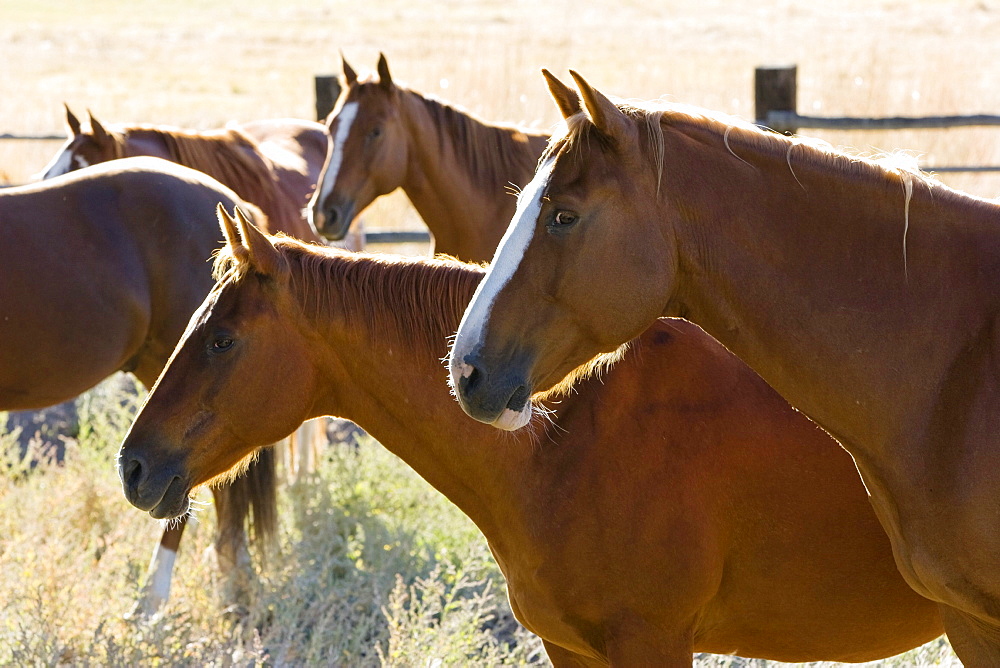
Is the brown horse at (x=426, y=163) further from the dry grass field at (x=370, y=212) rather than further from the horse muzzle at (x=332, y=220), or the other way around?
the dry grass field at (x=370, y=212)

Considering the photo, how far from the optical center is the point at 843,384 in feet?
6.40

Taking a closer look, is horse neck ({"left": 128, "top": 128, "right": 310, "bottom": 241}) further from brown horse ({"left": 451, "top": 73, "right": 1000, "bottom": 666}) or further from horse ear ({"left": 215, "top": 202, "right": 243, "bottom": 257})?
brown horse ({"left": 451, "top": 73, "right": 1000, "bottom": 666})

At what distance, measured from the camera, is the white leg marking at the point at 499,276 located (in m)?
1.89

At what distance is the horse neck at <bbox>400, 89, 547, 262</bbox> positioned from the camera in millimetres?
5629

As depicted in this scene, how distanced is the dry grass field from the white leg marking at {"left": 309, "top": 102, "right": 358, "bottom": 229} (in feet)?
4.51

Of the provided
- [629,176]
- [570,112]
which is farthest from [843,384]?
[570,112]

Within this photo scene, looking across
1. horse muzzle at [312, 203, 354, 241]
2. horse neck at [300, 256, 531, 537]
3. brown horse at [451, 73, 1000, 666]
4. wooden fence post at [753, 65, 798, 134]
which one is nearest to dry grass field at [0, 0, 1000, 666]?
horse neck at [300, 256, 531, 537]

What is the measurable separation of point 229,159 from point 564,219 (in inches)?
162

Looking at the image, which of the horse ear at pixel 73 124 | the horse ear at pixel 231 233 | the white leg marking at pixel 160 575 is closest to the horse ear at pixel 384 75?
the horse ear at pixel 73 124

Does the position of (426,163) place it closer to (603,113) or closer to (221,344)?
(221,344)

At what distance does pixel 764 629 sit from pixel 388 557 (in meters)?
2.26

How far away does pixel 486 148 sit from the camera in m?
5.68

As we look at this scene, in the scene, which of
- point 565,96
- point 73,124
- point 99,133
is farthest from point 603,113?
point 73,124

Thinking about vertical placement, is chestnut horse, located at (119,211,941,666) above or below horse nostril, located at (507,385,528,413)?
below
